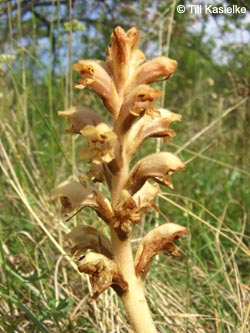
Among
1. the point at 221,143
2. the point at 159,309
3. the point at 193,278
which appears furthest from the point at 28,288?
the point at 221,143

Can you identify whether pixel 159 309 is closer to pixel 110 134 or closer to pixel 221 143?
pixel 110 134

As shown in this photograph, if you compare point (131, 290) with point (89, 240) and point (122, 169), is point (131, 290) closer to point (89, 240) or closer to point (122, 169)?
point (89, 240)

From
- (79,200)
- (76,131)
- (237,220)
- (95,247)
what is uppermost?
(76,131)

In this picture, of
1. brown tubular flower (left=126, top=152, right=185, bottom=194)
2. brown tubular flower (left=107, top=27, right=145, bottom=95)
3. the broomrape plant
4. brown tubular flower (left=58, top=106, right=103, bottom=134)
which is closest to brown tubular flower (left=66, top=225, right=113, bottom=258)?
the broomrape plant

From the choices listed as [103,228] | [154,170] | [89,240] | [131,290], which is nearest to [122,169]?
[154,170]

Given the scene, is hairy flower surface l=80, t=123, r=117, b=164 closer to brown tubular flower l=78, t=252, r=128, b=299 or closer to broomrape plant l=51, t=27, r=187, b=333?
broomrape plant l=51, t=27, r=187, b=333

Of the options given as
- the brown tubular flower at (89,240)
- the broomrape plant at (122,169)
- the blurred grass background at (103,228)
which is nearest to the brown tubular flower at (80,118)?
the broomrape plant at (122,169)

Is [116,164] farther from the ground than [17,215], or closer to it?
farther from the ground
